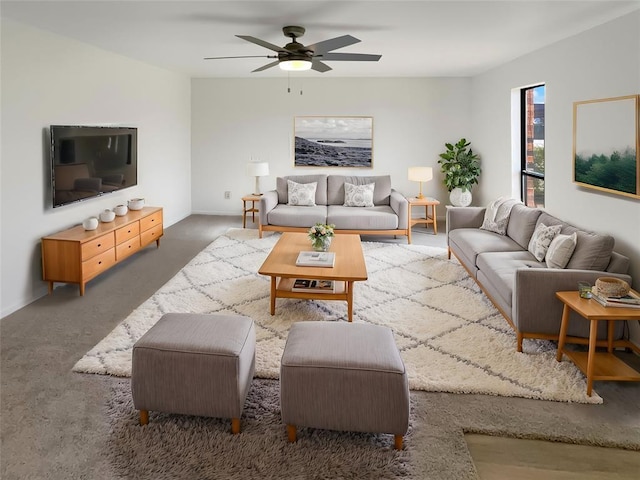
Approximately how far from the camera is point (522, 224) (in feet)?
15.9

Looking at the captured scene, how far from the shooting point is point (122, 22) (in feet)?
13.4

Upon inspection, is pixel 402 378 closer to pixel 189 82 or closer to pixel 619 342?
pixel 619 342

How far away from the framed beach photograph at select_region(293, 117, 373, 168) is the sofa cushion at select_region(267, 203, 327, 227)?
1.65m

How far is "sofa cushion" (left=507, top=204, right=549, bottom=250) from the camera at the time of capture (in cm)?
474

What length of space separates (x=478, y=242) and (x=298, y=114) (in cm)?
435

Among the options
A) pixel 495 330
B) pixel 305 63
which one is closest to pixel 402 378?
pixel 495 330

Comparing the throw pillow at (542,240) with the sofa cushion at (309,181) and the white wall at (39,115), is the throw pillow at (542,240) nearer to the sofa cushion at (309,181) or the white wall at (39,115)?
the sofa cushion at (309,181)

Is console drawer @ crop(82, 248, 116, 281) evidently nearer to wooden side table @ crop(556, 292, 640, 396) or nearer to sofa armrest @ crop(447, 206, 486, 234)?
sofa armrest @ crop(447, 206, 486, 234)

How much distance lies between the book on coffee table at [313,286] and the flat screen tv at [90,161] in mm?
2357

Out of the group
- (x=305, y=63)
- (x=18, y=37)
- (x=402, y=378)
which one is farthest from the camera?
(x=305, y=63)

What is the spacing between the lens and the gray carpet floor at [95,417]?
2250mm

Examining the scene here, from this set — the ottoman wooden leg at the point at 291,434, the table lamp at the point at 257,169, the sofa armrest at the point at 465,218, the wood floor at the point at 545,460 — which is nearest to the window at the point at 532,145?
the sofa armrest at the point at 465,218

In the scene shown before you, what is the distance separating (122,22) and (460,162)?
5.16 meters

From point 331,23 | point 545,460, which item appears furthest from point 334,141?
point 545,460
